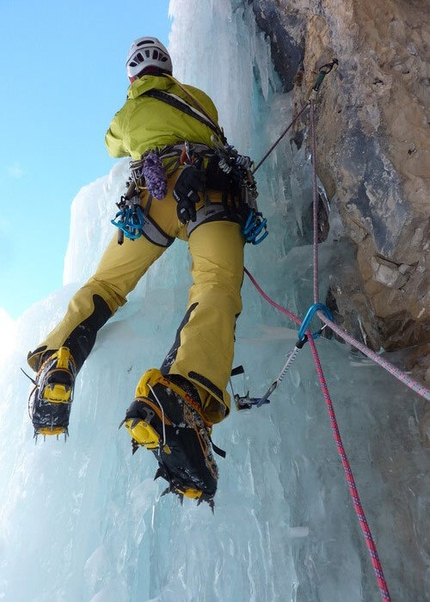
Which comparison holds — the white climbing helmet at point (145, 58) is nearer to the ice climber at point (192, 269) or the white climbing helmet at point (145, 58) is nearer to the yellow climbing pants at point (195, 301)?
the ice climber at point (192, 269)

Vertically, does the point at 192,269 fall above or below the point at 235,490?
above

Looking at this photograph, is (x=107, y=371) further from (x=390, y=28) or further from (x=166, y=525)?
(x=390, y=28)

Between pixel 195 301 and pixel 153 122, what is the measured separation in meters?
0.98

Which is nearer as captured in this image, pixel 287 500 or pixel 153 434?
pixel 153 434

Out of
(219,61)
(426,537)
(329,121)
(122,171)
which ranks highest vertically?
(219,61)

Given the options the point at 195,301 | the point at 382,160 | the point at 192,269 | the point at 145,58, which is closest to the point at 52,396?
the point at 195,301

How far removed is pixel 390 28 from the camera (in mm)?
2178

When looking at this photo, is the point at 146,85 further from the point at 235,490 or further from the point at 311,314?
the point at 235,490

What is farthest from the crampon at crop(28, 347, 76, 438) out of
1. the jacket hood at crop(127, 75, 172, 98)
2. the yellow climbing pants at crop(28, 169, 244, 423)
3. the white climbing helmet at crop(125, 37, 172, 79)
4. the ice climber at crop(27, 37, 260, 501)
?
the white climbing helmet at crop(125, 37, 172, 79)

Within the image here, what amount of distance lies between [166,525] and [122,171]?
2.71 metres

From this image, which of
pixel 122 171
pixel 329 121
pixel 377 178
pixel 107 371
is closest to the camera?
pixel 377 178

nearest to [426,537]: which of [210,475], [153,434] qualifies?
[210,475]

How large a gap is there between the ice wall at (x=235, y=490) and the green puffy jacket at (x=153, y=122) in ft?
2.50

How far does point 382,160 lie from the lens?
Answer: 2.11m
